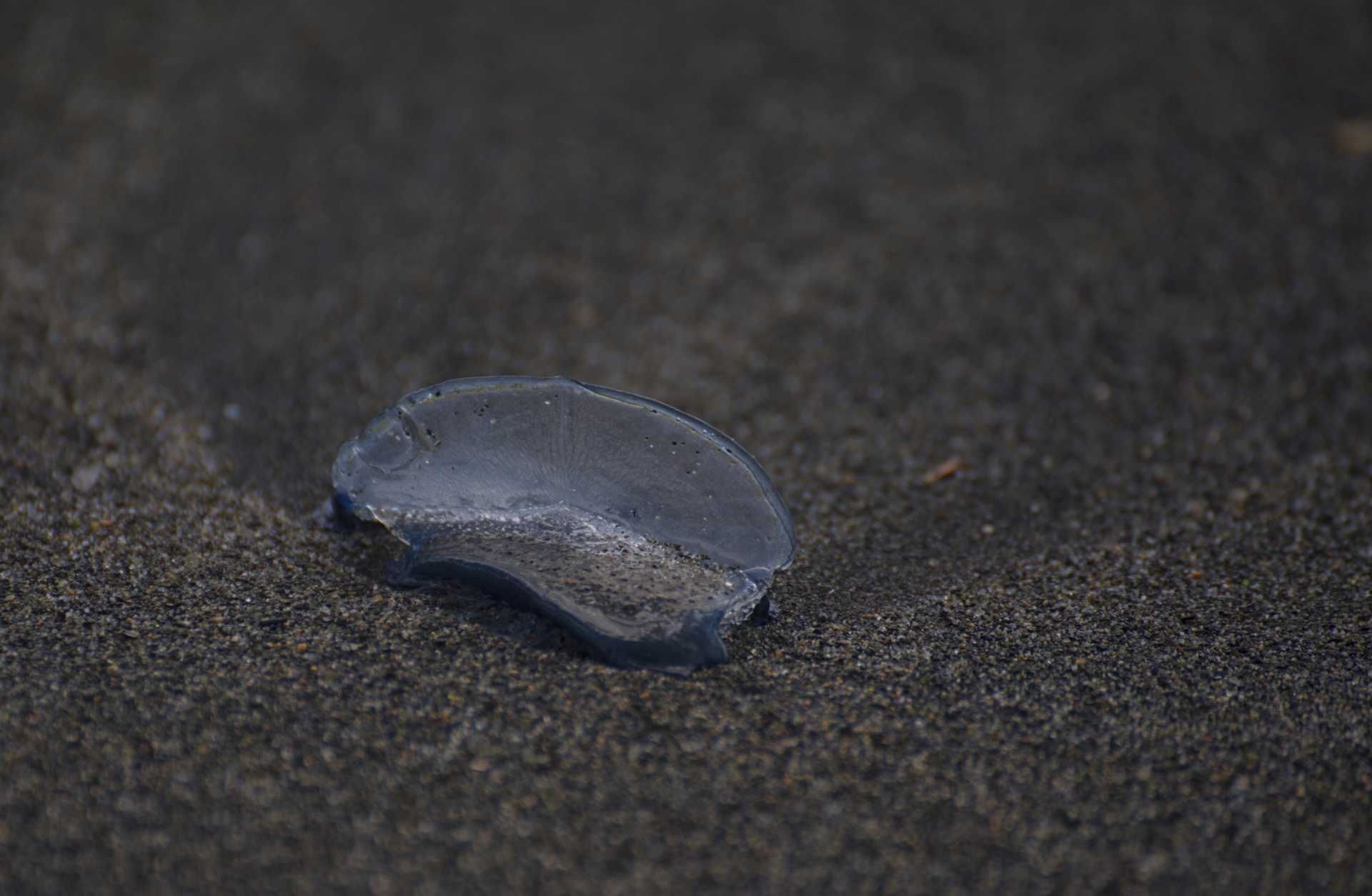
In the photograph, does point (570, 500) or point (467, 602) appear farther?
point (570, 500)

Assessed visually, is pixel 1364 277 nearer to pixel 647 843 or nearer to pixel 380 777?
pixel 647 843

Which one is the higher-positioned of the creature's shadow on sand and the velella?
the velella

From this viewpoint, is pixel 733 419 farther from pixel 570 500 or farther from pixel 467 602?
pixel 467 602

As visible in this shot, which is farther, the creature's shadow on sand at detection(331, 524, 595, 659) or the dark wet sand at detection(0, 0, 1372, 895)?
the creature's shadow on sand at detection(331, 524, 595, 659)

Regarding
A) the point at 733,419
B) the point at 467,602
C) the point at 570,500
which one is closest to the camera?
the point at 467,602

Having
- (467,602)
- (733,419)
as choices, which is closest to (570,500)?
(467,602)

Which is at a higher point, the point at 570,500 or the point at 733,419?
the point at 570,500

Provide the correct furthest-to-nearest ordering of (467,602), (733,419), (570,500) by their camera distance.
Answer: (733,419), (570,500), (467,602)

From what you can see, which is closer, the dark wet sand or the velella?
the dark wet sand
